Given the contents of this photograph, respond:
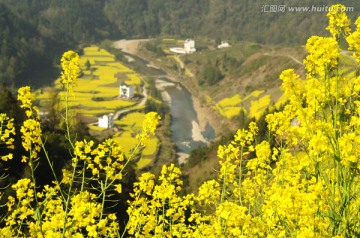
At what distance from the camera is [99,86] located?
189 feet

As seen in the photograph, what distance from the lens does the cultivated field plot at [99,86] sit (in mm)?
47625

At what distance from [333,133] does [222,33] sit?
119542 mm

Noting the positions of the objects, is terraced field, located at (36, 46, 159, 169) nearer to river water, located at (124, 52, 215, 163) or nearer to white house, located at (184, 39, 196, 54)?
river water, located at (124, 52, 215, 163)

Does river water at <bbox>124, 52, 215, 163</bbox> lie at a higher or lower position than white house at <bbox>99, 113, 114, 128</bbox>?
lower

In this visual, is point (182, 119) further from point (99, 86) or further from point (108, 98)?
point (99, 86)

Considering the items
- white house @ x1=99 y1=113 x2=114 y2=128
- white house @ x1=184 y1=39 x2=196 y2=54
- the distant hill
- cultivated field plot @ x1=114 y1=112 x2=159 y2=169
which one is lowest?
cultivated field plot @ x1=114 y1=112 x2=159 y2=169

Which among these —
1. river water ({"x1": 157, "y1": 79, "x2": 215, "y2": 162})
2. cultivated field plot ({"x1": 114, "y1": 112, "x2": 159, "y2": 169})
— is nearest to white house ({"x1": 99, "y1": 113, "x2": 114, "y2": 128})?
cultivated field plot ({"x1": 114, "y1": 112, "x2": 159, "y2": 169})

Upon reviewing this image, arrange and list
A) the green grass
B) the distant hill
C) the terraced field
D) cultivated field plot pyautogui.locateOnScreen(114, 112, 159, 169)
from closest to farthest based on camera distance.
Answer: cultivated field plot pyautogui.locateOnScreen(114, 112, 159, 169) < the terraced field < the green grass < the distant hill

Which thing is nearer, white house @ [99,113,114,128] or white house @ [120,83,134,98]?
white house @ [99,113,114,128]

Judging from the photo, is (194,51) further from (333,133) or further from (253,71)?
(333,133)

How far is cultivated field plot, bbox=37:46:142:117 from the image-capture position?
47.6 m

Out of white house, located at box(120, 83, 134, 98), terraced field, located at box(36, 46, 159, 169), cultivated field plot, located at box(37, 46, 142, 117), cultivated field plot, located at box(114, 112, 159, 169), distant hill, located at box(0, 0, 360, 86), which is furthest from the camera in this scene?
distant hill, located at box(0, 0, 360, 86)

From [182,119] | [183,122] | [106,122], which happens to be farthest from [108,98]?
[106,122]

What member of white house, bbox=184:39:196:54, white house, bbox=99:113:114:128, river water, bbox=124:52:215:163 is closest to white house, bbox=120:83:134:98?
river water, bbox=124:52:215:163
